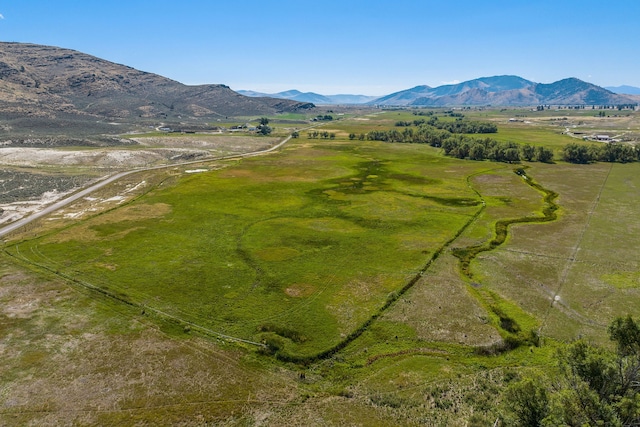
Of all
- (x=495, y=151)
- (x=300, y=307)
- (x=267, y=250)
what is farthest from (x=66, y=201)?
(x=495, y=151)

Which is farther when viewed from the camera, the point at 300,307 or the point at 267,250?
the point at 267,250

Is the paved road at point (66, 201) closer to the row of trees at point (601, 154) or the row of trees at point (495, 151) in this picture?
the row of trees at point (495, 151)

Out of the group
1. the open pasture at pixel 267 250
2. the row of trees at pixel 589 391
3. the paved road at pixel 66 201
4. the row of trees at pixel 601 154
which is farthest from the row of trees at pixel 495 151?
the row of trees at pixel 589 391

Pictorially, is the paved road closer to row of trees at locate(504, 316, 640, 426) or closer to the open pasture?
the open pasture

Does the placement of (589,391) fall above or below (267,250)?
above

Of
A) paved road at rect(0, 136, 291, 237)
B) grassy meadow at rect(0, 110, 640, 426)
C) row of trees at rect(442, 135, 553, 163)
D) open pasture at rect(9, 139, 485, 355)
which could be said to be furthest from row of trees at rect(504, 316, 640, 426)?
row of trees at rect(442, 135, 553, 163)

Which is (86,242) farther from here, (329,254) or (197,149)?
(197,149)

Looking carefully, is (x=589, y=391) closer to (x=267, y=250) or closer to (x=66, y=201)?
(x=267, y=250)
